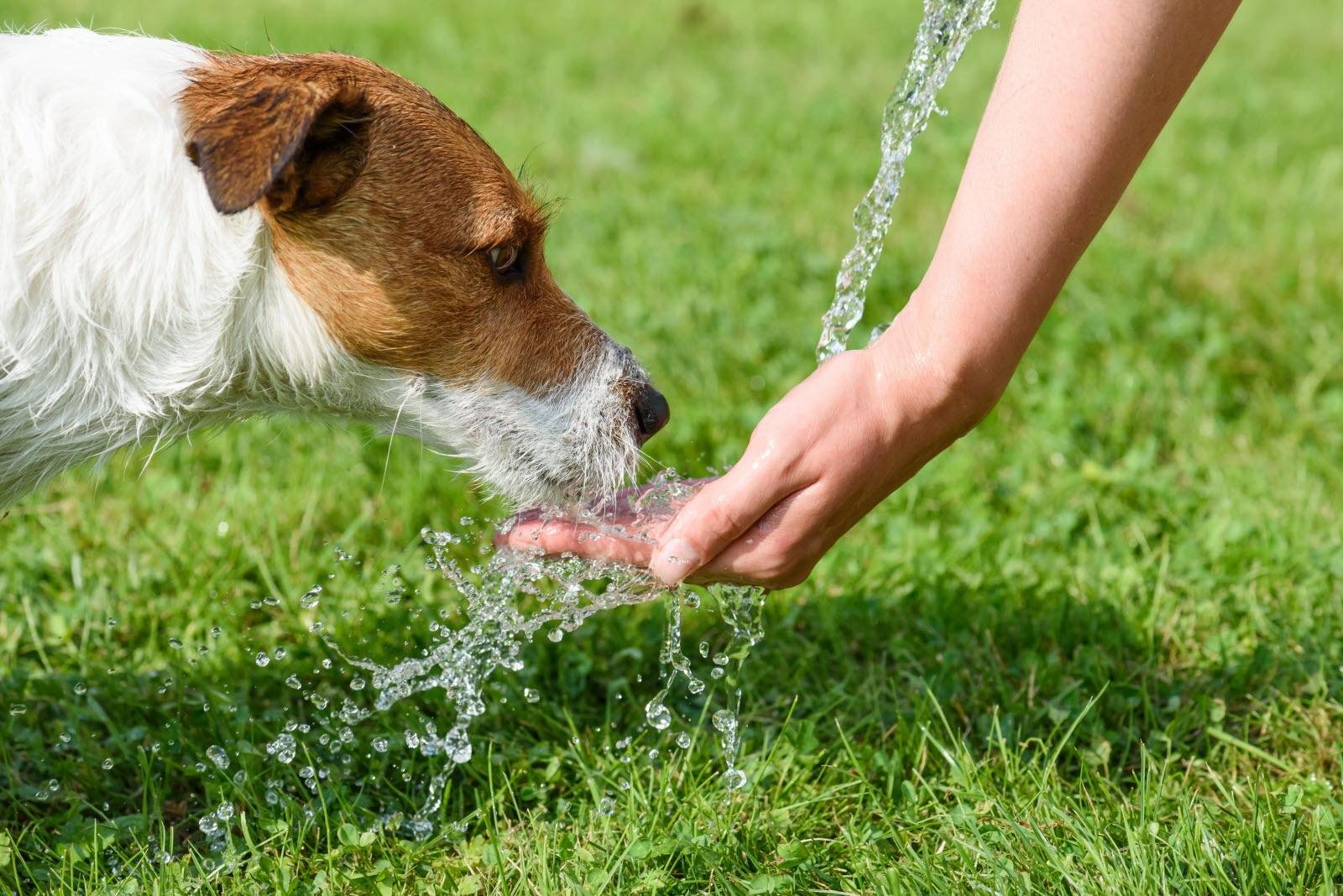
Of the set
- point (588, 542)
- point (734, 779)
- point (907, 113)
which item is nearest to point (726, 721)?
point (734, 779)

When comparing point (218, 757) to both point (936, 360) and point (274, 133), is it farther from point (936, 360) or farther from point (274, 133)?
point (936, 360)

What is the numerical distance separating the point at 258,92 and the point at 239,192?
295 mm

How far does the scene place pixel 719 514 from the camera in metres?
2.29

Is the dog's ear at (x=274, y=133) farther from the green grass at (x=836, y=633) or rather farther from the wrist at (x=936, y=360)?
the wrist at (x=936, y=360)

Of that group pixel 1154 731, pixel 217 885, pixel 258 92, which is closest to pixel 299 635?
pixel 217 885

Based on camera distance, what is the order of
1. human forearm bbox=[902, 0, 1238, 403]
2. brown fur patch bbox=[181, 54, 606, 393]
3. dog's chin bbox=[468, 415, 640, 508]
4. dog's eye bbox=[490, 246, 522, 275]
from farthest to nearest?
dog's chin bbox=[468, 415, 640, 508] < dog's eye bbox=[490, 246, 522, 275] < brown fur patch bbox=[181, 54, 606, 393] < human forearm bbox=[902, 0, 1238, 403]

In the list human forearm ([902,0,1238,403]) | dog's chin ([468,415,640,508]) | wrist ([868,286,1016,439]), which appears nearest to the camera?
human forearm ([902,0,1238,403])

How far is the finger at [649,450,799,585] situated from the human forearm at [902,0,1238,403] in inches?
14.2

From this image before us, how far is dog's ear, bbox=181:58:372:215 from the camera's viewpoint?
6.99 feet

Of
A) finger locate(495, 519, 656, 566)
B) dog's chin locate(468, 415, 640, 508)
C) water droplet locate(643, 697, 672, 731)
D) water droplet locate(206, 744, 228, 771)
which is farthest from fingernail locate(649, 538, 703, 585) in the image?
water droplet locate(206, 744, 228, 771)

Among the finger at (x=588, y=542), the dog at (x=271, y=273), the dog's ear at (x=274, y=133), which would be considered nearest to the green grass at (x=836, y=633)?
the finger at (x=588, y=542)

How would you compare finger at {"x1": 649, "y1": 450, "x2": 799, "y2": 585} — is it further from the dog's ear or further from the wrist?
the dog's ear

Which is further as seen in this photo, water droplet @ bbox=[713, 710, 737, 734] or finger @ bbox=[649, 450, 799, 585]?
water droplet @ bbox=[713, 710, 737, 734]

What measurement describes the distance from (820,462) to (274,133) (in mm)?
1077
